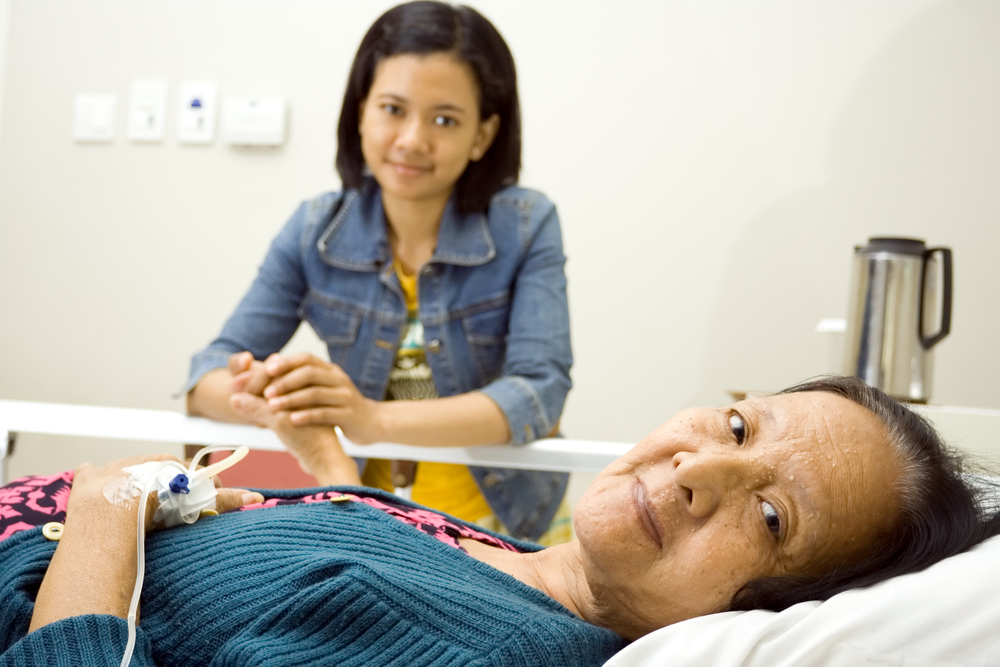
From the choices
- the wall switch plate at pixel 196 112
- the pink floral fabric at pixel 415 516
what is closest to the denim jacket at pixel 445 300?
the pink floral fabric at pixel 415 516

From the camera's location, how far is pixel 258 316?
1700 mm

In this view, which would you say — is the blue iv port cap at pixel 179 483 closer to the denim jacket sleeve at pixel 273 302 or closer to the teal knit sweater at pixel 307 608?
the teal knit sweater at pixel 307 608

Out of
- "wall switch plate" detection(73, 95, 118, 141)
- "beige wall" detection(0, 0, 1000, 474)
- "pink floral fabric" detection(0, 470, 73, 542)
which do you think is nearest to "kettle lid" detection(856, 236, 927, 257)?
"beige wall" detection(0, 0, 1000, 474)

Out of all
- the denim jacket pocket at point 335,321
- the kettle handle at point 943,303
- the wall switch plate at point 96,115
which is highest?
the wall switch plate at point 96,115

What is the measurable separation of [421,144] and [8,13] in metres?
1.88

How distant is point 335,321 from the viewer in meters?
1.71

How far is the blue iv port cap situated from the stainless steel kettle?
4.80 feet

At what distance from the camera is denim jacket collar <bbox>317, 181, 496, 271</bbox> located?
1.66m

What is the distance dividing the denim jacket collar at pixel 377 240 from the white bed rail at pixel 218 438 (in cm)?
40

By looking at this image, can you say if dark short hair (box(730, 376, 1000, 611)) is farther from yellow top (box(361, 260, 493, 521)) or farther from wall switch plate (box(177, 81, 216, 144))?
wall switch plate (box(177, 81, 216, 144))

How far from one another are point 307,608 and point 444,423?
624 millimetres

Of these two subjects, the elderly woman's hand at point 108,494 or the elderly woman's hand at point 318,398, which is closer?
the elderly woman's hand at point 108,494

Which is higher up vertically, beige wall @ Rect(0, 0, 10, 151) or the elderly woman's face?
beige wall @ Rect(0, 0, 10, 151)

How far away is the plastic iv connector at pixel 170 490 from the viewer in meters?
0.86
